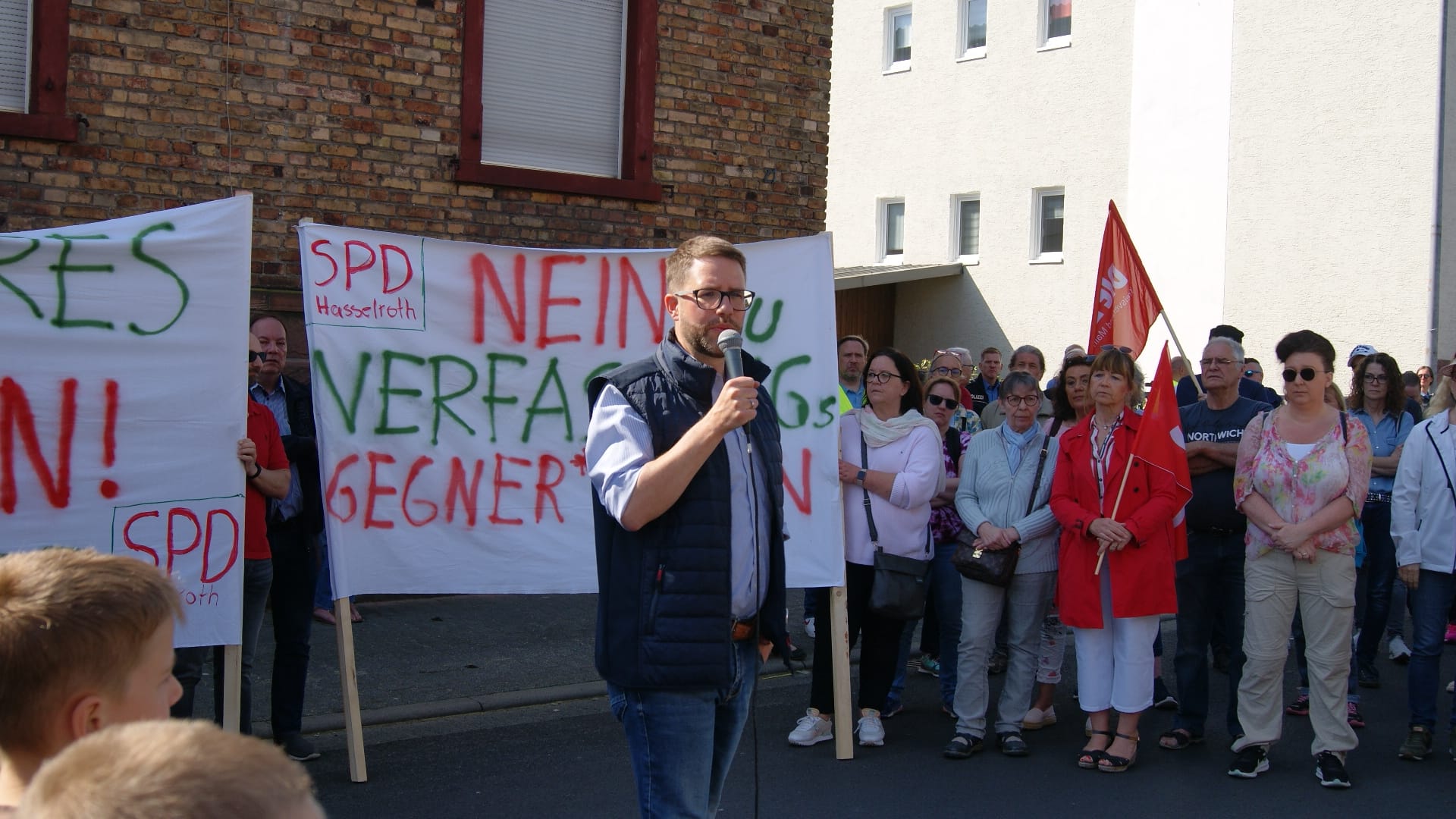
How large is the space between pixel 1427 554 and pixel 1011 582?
6.54 feet

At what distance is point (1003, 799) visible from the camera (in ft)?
18.5

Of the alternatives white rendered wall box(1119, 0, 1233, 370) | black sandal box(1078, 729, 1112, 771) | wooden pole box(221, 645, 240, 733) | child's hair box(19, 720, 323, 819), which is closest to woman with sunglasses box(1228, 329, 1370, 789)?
black sandal box(1078, 729, 1112, 771)

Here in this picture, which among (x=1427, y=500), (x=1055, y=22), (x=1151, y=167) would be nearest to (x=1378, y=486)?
(x=1427, y=500)

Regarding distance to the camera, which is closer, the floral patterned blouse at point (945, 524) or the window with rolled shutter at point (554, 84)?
the floral patterned blouse at point (945, 524)

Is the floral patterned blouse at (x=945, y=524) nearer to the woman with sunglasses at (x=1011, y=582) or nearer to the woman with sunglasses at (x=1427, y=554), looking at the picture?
the woman with sunglasses at (x=1011, y=582)

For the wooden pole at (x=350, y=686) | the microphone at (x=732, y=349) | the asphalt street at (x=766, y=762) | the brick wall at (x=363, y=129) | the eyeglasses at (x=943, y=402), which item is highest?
the brick wall at (x=363, y=129)

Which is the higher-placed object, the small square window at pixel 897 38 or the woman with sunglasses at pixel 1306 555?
the small square window at pixel 897 38

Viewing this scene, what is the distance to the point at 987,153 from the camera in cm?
2136

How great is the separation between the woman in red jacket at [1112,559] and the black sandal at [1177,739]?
320mm

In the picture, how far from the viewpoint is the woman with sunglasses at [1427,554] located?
629cm

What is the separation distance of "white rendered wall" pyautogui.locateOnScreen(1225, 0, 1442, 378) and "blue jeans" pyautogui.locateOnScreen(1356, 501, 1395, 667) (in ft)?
32.2

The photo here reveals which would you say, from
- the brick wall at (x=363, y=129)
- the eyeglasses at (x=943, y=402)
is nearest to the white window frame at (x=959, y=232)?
the brick wall at (x=363, y=129)

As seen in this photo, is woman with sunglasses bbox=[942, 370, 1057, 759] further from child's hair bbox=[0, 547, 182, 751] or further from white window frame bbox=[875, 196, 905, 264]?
white window frame bbox=[875, 196, 905, 264]

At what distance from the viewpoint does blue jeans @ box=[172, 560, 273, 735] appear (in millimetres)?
5137
